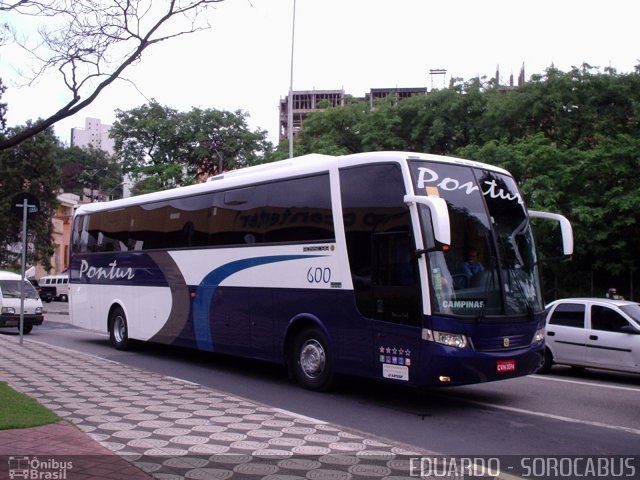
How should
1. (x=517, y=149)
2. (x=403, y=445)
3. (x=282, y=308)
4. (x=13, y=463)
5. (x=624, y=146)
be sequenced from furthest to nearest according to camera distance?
(x=517, y=149)
(x=624, y=146)
(x=282, y=308)
(x=403, y=445)
(x=13, y=463)

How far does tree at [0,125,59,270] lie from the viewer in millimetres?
40781

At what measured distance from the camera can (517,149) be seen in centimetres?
2303

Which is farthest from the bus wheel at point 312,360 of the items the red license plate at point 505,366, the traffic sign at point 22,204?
the traffic sign at point 22,204

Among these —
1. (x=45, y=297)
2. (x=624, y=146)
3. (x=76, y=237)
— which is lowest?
(x=45, y=297)

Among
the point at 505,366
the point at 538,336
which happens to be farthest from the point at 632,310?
the point at 505,366

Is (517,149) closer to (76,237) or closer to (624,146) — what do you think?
(624,146)

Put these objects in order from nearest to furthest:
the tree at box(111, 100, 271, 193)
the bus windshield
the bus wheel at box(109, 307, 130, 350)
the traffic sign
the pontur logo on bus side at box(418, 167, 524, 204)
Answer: the bus windshield → the pontur logo on bus side at box(418, 167, 524, 204) → the traffic sign → the bus wheel at box(109, 307, 130, 350) → the tree at box(111, 100, 271, 193)

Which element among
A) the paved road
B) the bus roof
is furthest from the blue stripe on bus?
the bus roof

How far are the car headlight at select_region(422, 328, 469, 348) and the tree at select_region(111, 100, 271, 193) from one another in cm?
3476

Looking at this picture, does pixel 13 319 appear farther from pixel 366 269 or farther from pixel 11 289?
pixel 366 269

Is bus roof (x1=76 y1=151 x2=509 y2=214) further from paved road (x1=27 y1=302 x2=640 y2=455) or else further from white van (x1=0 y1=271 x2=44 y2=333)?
white van (x1=0 y1=271 x2=44 y2=333)

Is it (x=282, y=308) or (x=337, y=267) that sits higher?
(x=337, y=267)

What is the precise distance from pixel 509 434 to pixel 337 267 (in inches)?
139

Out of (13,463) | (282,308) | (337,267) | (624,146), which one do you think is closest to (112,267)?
(282,308)
